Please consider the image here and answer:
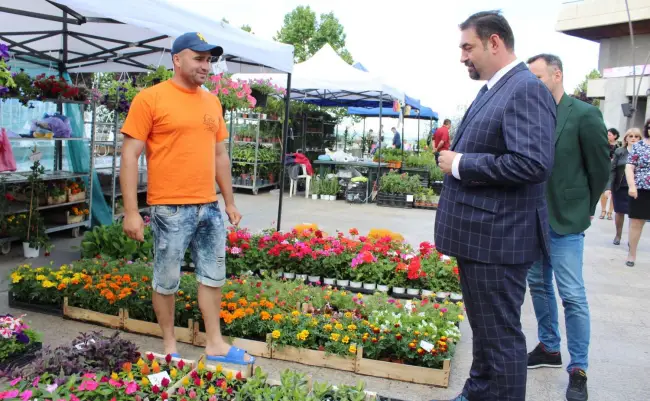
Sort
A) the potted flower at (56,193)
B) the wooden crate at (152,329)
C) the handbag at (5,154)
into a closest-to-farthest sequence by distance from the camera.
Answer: the wooden crate at (152,329) < the handbag at (5,154) < the potted flower at (56,193)

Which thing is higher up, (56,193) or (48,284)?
(56,193)

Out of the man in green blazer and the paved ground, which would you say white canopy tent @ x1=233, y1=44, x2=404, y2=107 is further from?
the man in green blazer

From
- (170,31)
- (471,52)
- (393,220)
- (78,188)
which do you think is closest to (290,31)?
(393,220)

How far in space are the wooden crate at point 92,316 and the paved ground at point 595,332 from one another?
0.06m

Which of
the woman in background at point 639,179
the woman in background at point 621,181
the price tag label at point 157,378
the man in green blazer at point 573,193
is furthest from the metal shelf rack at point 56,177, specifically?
the woman in background at point 621,181

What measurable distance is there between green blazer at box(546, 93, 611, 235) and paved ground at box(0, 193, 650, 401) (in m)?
1.11

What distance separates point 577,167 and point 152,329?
310 cm

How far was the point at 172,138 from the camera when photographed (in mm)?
3211

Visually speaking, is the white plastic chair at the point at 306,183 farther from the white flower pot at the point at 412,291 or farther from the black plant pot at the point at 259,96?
the white flower pot at the point at 412,291

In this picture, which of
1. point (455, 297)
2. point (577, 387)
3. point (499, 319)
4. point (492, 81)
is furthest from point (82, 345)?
point (455, 297)

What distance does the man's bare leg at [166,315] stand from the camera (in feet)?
11.2

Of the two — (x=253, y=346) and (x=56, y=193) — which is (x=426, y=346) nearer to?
(x=253, y=346)

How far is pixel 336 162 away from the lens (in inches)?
570

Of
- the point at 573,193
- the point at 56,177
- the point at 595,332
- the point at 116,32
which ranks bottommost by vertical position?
the point at 595,332
